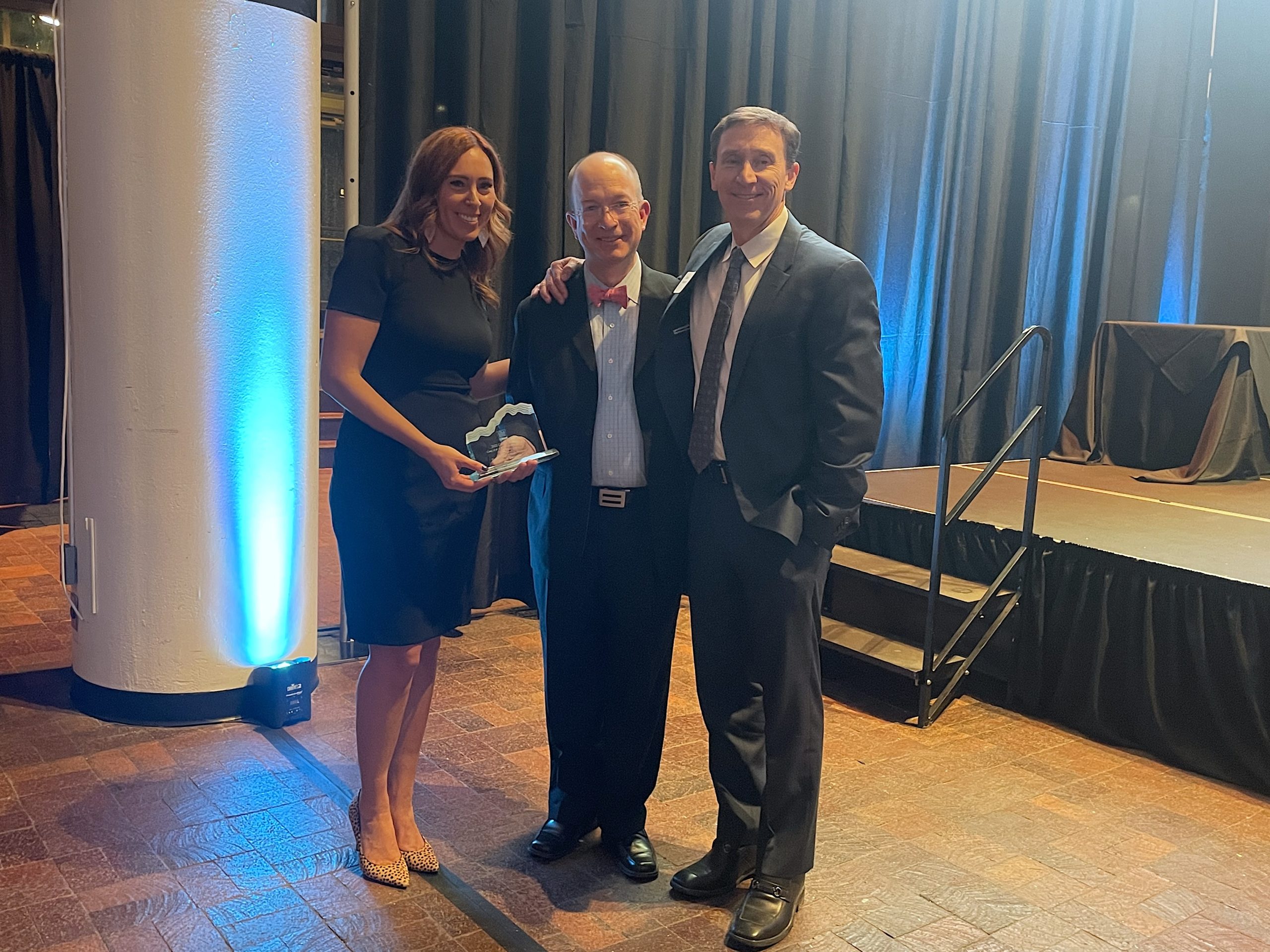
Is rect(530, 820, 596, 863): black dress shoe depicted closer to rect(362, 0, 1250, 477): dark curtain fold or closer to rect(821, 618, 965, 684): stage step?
rect(821, 618, 965, 684): stage step

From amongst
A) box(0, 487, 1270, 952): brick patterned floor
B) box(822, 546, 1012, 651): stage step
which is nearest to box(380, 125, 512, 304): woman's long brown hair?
box(0, 487, 1270, 952): brick patterned floor

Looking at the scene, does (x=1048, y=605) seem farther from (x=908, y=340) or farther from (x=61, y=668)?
(x=61, y=668)

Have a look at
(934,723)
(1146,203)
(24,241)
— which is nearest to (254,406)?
(934,723)

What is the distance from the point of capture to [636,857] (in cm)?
250

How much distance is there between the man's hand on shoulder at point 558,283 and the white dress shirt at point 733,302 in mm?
276

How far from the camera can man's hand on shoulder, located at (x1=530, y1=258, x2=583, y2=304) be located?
2.38 m

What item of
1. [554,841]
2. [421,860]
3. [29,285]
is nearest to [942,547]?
[554,841]

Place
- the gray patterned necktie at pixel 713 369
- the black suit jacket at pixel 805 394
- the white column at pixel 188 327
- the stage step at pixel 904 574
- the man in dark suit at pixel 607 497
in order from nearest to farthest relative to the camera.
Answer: the black suit jacket at pixel 805 394
the gray patterned necktie at pixel 713 369
the man in dark suit at pixel 607 497
the white column at pixel 188 327
the stage step at pixel 904 574

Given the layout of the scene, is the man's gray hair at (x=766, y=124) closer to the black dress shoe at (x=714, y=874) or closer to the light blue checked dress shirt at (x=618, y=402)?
the light blue checked dress shirt at (x=618, y=402)

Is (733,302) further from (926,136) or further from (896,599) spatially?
(926,136)

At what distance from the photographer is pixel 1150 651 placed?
11.3 feet

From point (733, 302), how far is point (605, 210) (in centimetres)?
31

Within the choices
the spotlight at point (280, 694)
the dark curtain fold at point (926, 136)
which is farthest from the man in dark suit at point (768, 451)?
the dark curtain fold at point (926, 136)

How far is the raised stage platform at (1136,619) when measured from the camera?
327cm
